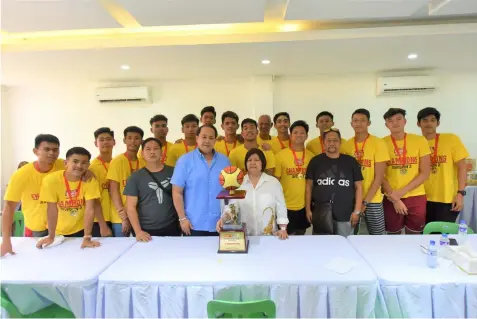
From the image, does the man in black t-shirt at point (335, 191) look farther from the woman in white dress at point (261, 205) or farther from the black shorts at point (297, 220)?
the woman in white dress at point (261, 205)

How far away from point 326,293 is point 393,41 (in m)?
3.35

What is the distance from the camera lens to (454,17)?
139 inches

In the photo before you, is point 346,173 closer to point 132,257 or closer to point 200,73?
point 132,257

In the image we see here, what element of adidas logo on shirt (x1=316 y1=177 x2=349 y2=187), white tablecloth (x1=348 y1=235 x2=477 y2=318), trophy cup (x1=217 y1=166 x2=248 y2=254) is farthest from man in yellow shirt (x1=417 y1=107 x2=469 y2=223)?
trophy cup (x1=217 y1=166 x2=248 y2=254)

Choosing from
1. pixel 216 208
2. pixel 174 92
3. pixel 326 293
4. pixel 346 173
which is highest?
pixel 174 92

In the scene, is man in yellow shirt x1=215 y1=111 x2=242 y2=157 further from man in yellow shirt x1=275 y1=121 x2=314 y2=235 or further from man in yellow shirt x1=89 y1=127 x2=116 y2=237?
man in yellow shirt x1=89 y1=127 x2=116 y2=237

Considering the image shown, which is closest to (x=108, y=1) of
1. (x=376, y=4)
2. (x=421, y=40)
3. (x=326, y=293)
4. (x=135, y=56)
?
(x=135, y=56)

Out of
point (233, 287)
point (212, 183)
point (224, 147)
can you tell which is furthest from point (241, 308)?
point (224, 147)

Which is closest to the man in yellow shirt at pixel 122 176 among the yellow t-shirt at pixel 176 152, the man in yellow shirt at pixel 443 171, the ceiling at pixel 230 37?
the yellow t-shirt at pixel 176 152

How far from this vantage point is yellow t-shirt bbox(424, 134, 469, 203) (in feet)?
9.57

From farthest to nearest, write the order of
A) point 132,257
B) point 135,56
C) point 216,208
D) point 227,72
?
point 227,72, point 135,56, point 216,208, point 132,257

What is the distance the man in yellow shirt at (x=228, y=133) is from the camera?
10.5 feet

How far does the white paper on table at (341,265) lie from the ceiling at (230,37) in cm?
214

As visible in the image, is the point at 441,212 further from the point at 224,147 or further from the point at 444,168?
the point at 224,147
